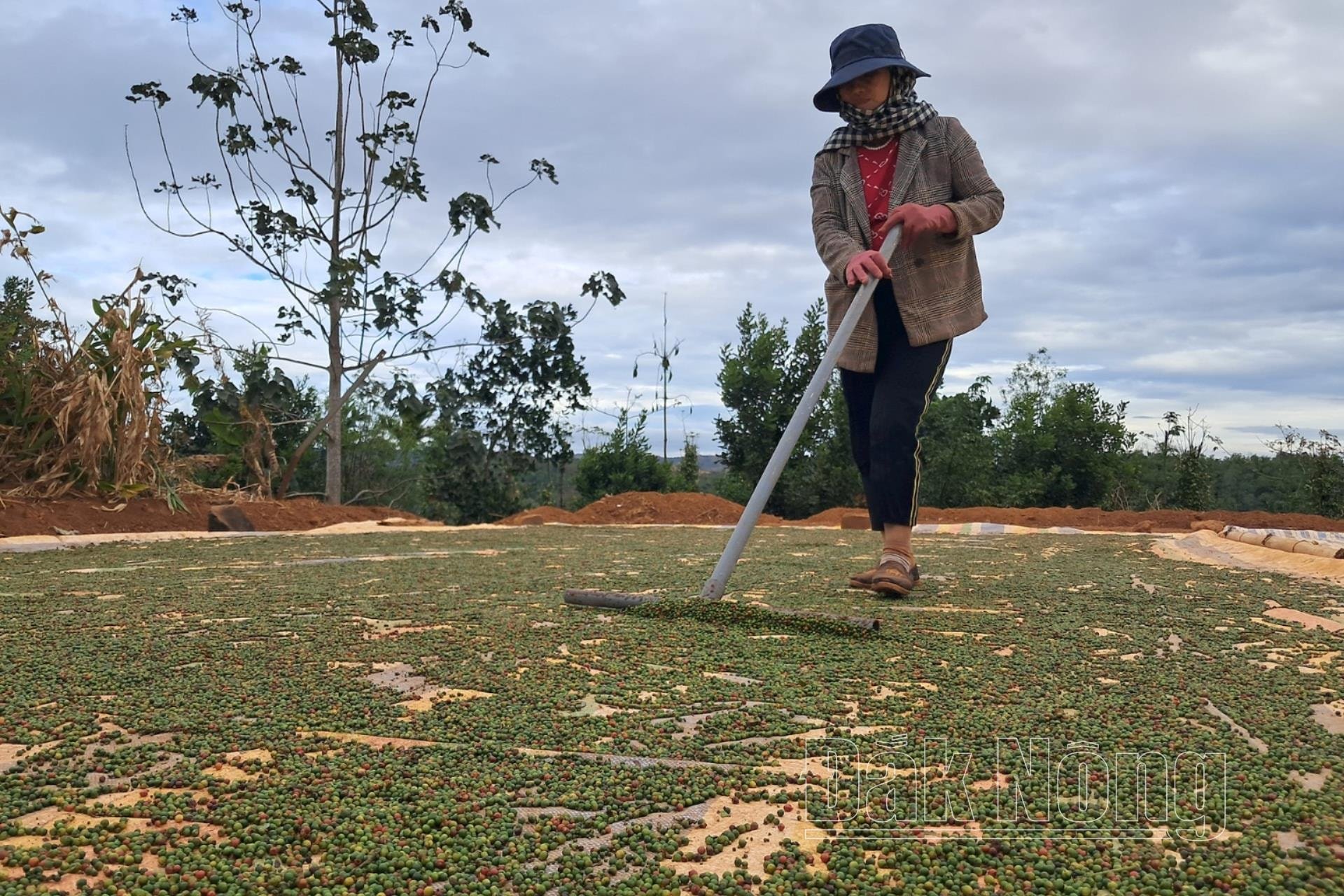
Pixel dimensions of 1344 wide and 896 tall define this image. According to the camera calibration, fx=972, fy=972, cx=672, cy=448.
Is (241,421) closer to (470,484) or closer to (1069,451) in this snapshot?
(470,484)

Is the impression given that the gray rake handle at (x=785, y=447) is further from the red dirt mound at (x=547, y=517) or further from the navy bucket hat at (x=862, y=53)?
the red dirt mound at (x=547, y=517)

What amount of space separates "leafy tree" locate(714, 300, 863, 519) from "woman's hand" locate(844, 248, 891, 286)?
9.15 m

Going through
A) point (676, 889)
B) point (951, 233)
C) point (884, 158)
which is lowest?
point (676, 889)

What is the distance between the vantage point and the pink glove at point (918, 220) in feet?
9.46

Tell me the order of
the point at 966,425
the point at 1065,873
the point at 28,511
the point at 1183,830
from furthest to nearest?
the point at 966,425 → the point at 28,511 → the point at 1183,830 → the point at 1065,873

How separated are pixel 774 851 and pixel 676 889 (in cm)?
14

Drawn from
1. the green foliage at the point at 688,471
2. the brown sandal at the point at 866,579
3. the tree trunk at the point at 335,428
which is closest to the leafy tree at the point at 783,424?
the green foliage at the point at 688,471

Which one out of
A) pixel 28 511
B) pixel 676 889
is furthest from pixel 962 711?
pixel 28 511

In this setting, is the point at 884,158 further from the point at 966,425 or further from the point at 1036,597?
the point at 966,425

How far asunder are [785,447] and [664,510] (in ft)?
25.7

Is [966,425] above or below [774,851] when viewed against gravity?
above

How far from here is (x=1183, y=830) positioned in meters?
1.12

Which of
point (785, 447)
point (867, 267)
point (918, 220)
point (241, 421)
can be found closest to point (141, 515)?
point (241, 421)

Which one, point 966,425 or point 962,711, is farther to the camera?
point 966,425
